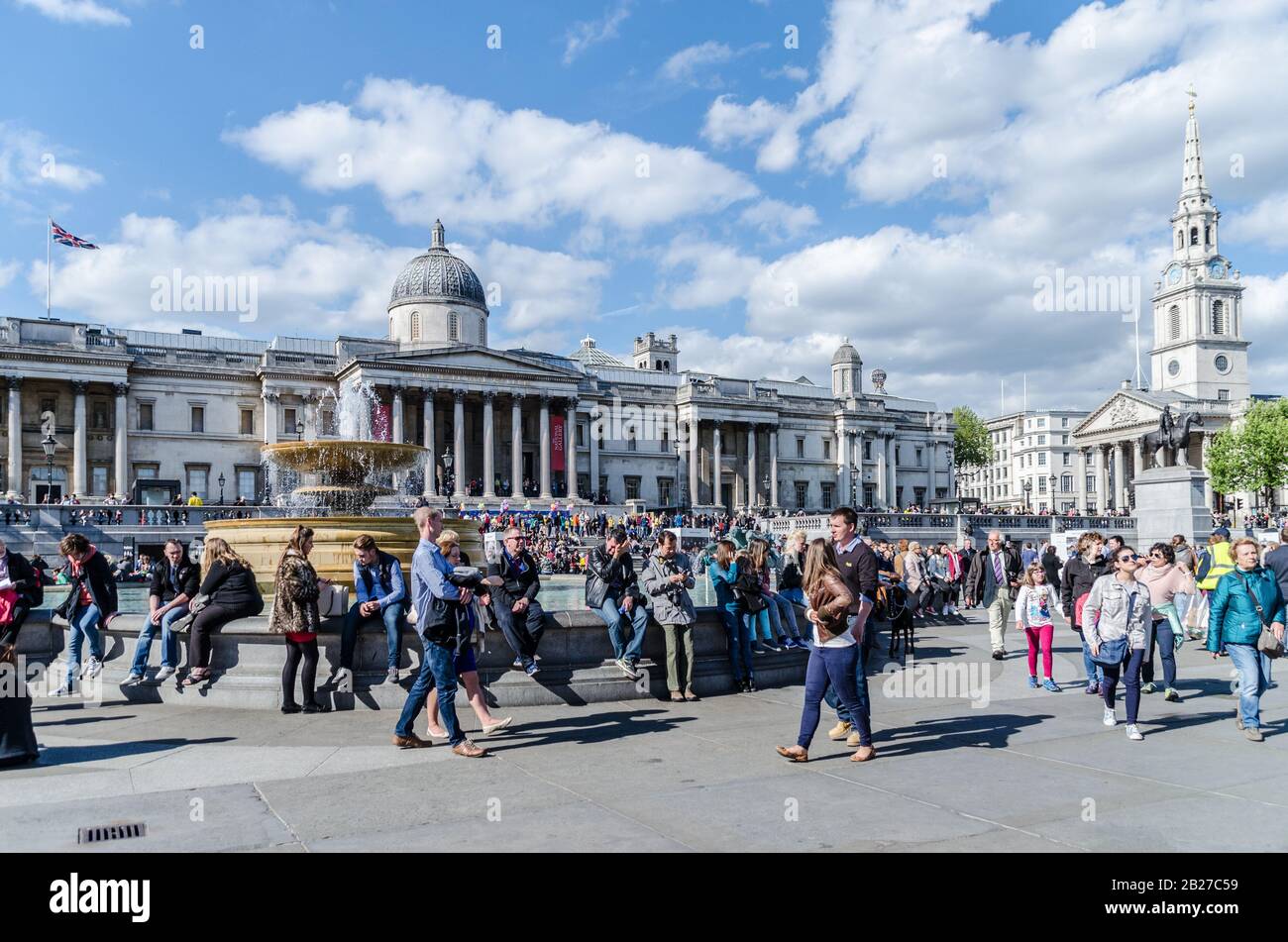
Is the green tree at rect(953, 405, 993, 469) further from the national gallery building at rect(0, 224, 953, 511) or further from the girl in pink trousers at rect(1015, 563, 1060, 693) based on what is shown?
the girl in pink trousers at rect(1015, 563, 1060, 693)

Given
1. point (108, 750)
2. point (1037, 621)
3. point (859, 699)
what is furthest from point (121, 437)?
point (859, 699)

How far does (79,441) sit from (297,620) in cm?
5298

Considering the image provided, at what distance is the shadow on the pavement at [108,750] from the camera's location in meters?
7.81

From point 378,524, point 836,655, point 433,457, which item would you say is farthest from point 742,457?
point 836,655

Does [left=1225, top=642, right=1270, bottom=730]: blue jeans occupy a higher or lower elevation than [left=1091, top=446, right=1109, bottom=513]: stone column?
lower

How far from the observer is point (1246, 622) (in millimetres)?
8727

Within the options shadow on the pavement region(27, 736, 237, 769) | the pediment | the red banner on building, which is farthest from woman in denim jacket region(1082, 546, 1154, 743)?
the pediment

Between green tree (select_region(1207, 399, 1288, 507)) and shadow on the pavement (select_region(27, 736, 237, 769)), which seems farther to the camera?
A: green tree (select_region(1207, 399, 1288, 507))

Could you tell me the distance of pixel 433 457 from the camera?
61.5 m

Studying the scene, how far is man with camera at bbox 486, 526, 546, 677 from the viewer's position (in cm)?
961

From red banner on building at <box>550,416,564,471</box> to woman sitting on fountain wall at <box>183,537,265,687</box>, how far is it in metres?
52.7

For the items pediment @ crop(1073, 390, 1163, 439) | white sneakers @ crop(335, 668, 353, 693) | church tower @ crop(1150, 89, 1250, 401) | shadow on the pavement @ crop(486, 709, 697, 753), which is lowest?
shadow on the pavement @ crop(486, 709, 697, 753)

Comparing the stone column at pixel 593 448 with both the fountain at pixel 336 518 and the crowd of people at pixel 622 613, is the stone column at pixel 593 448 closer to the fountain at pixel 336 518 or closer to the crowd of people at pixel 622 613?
the fountain at pixel 336 518
